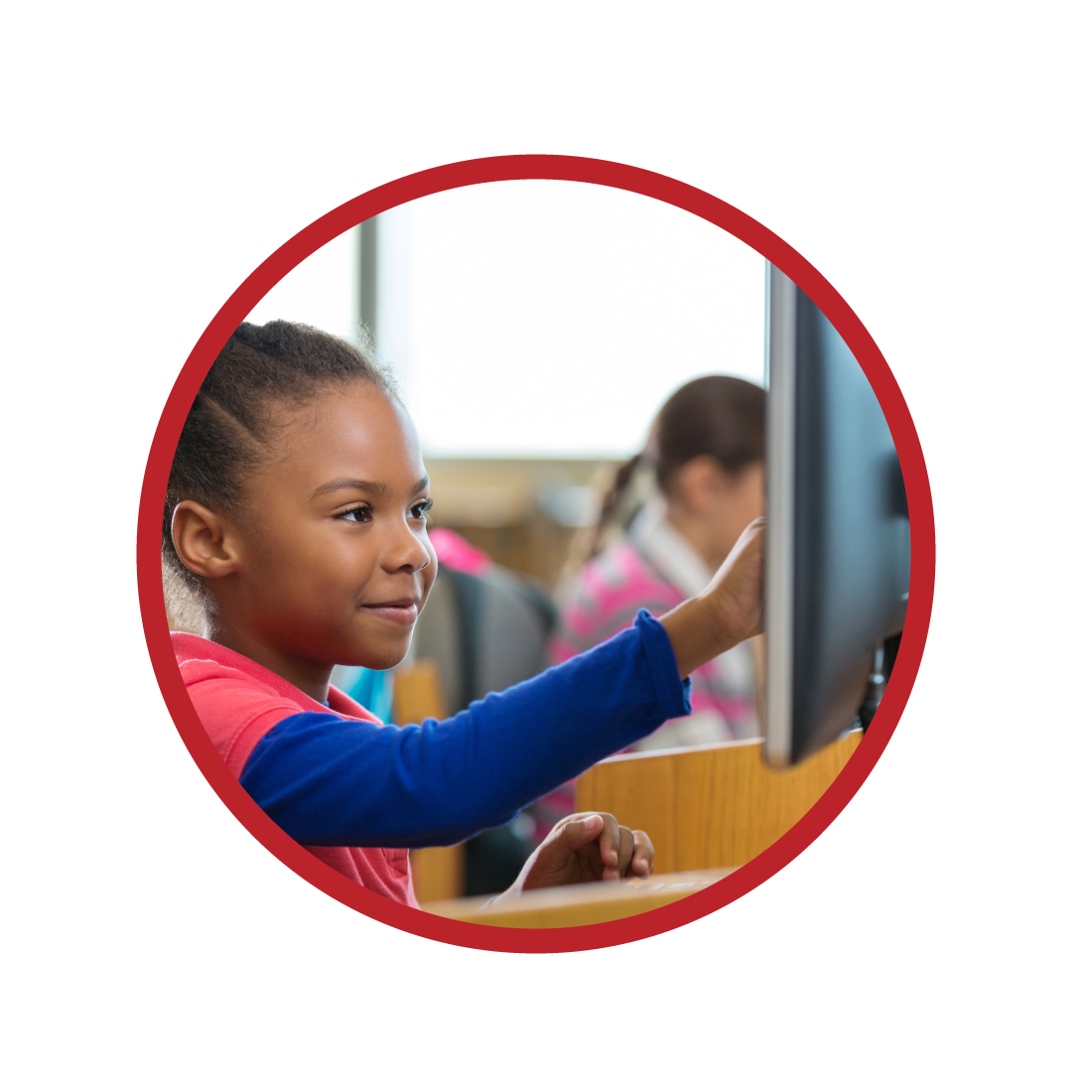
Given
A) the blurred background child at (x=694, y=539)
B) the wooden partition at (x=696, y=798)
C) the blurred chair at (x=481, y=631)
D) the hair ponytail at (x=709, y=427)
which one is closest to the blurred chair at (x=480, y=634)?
the blurred chair at (x=481, y=631)

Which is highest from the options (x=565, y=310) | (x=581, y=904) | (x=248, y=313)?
(x=565, y=310)

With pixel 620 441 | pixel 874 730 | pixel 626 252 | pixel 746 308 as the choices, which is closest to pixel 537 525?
pixel 620 441

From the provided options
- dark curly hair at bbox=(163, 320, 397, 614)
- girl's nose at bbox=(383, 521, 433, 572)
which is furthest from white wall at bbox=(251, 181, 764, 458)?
girl's nose at bbox=(383, 521, 433, 572)

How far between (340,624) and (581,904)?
0.79 ft

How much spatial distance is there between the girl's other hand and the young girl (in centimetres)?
12

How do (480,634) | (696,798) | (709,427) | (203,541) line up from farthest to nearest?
1. (480,634)
2. (709,427)
3. (696,798)
4. (203,541)

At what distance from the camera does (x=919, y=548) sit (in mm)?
692

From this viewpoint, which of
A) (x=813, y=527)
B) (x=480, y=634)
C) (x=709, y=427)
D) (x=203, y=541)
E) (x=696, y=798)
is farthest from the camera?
(x=480, y=634)

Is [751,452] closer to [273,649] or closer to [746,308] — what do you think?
[746,308]

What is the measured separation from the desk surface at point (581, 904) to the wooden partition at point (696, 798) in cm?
3

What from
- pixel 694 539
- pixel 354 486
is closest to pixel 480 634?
pixel 694 539

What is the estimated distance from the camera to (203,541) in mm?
632

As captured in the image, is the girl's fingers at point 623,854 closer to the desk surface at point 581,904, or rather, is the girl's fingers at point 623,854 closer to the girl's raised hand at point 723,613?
the desk surface at point 581,904

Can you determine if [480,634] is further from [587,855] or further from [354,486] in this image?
[354,486]
